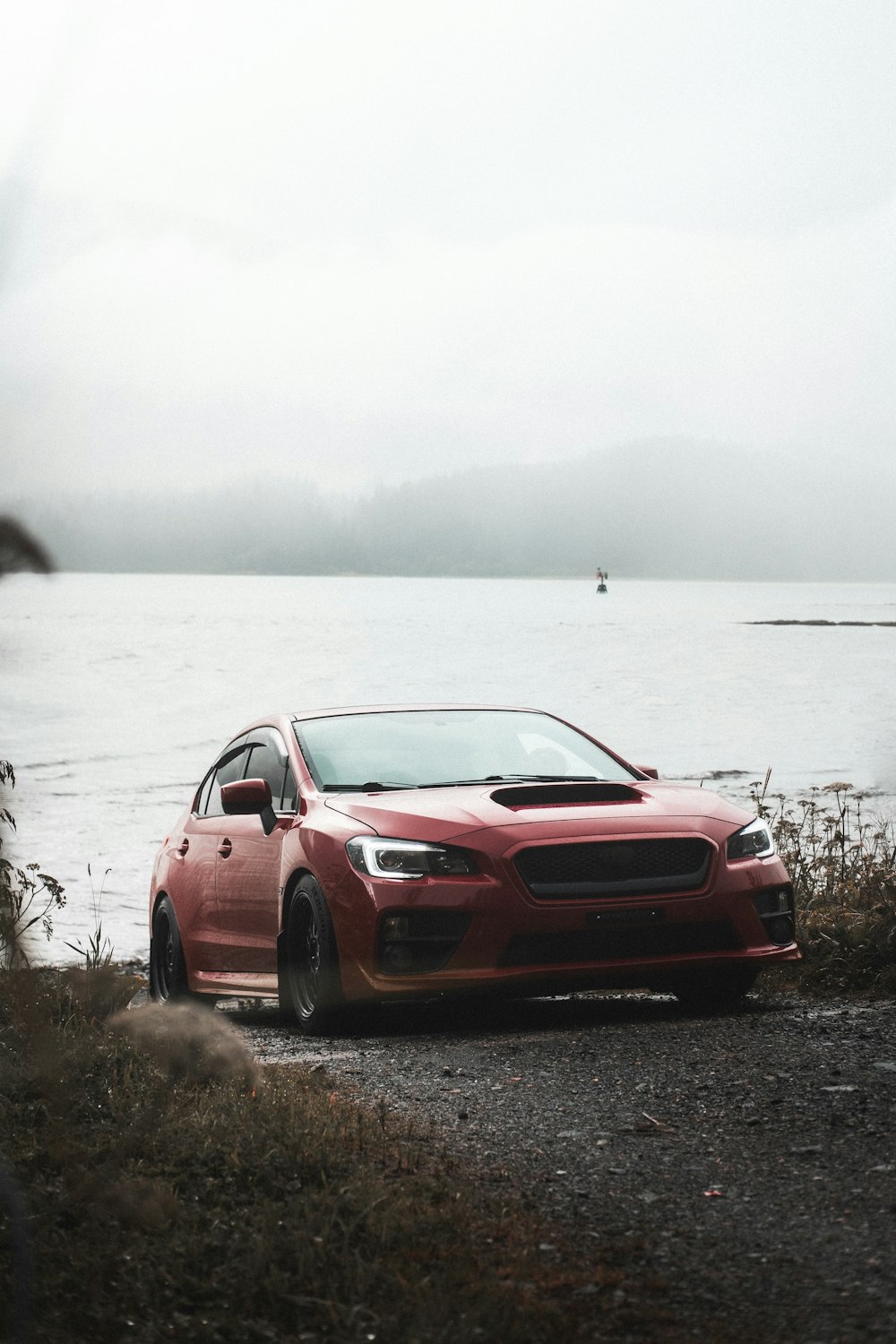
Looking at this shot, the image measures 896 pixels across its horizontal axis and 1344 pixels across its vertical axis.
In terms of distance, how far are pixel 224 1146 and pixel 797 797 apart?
61.6 ft

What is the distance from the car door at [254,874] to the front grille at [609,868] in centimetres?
138

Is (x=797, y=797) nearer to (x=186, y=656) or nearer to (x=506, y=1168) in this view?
(x=506, y=1168)

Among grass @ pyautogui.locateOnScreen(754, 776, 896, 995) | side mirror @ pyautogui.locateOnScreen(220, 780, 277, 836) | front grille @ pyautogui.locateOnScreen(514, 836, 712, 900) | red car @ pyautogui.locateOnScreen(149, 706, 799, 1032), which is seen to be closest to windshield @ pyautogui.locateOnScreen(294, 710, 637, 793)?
red car @ pyautogui.locateOnScreen(149, 706, 799, 1032)

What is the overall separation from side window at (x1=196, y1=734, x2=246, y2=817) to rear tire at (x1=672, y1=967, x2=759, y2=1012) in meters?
2.80

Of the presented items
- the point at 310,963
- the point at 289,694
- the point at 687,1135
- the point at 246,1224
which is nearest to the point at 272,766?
the point at 310,963

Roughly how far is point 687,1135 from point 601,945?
71.7 inches

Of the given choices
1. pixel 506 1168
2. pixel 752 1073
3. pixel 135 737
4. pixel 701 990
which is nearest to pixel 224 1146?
pixel 506 1168

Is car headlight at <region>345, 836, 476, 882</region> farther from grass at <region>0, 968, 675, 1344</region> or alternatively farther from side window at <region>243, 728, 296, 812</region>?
grass at <region>0, 968, 675, 1344</region>

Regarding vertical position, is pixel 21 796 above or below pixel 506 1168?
above

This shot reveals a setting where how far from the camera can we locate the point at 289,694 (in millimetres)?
46656

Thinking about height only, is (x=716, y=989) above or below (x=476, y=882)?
below

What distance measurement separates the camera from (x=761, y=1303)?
125 inches

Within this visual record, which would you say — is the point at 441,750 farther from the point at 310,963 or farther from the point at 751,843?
the point at 751,843

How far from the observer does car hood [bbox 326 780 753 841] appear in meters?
6.47
